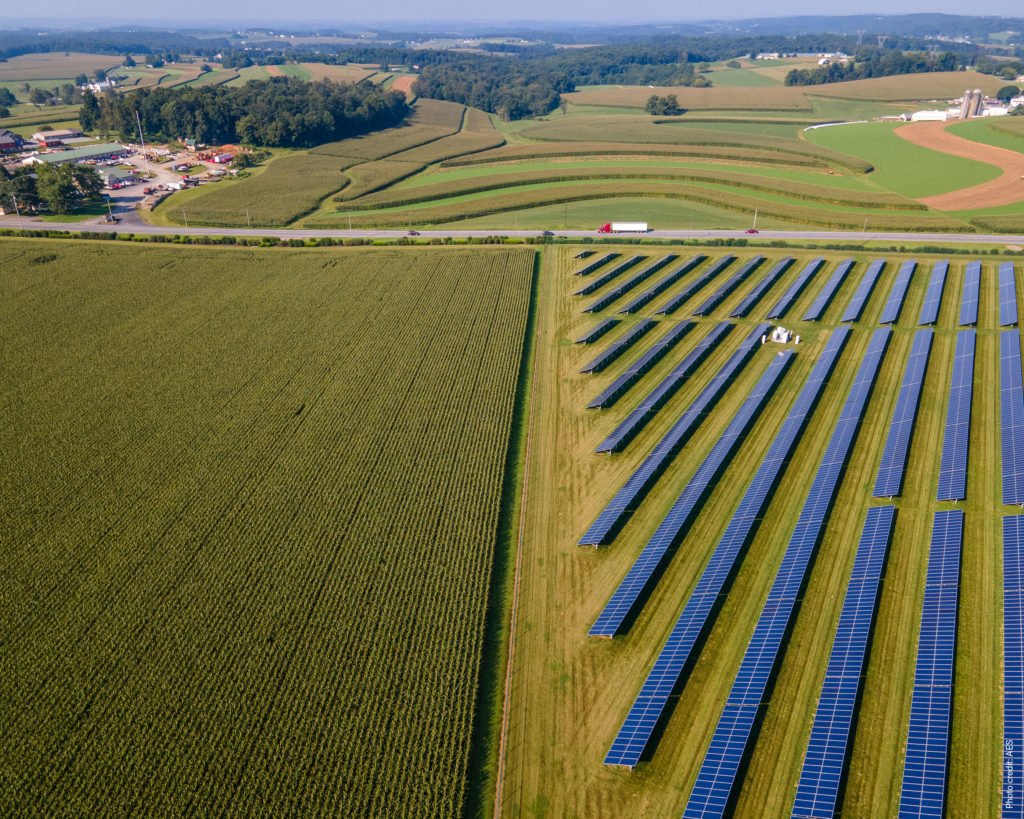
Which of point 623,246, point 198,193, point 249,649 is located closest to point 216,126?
point 198,193

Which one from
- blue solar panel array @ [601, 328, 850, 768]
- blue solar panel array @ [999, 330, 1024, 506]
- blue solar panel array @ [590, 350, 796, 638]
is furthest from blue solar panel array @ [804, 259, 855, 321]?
blue solar panel array @ [601, 328, 850, 768]

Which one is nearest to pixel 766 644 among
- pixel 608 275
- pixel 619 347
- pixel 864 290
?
pixel 619 347

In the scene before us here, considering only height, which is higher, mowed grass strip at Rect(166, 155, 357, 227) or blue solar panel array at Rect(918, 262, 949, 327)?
mowed grass strip at Rect(166, 155, 357, 227)

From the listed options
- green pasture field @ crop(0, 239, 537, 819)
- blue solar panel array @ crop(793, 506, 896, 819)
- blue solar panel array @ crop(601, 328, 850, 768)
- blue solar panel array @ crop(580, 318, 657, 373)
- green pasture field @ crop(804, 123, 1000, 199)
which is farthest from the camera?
green pasture field @ crop(804, 123, 1000, 199)

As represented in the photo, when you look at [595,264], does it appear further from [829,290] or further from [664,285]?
[829,290]

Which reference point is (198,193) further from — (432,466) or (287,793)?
(287,793)

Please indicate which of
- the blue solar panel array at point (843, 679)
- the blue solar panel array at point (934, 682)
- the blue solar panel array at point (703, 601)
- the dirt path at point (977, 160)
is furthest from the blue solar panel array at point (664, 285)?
the dirt path at point (977, 160)

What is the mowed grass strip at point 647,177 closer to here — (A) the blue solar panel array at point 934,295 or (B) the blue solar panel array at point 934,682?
(A) the blue solar panel array at point 934,295

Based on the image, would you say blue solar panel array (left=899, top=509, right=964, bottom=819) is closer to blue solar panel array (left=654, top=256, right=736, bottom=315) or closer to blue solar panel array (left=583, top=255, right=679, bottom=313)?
blue solar panel array (left=654, top=256, right=736, bottom=315)
